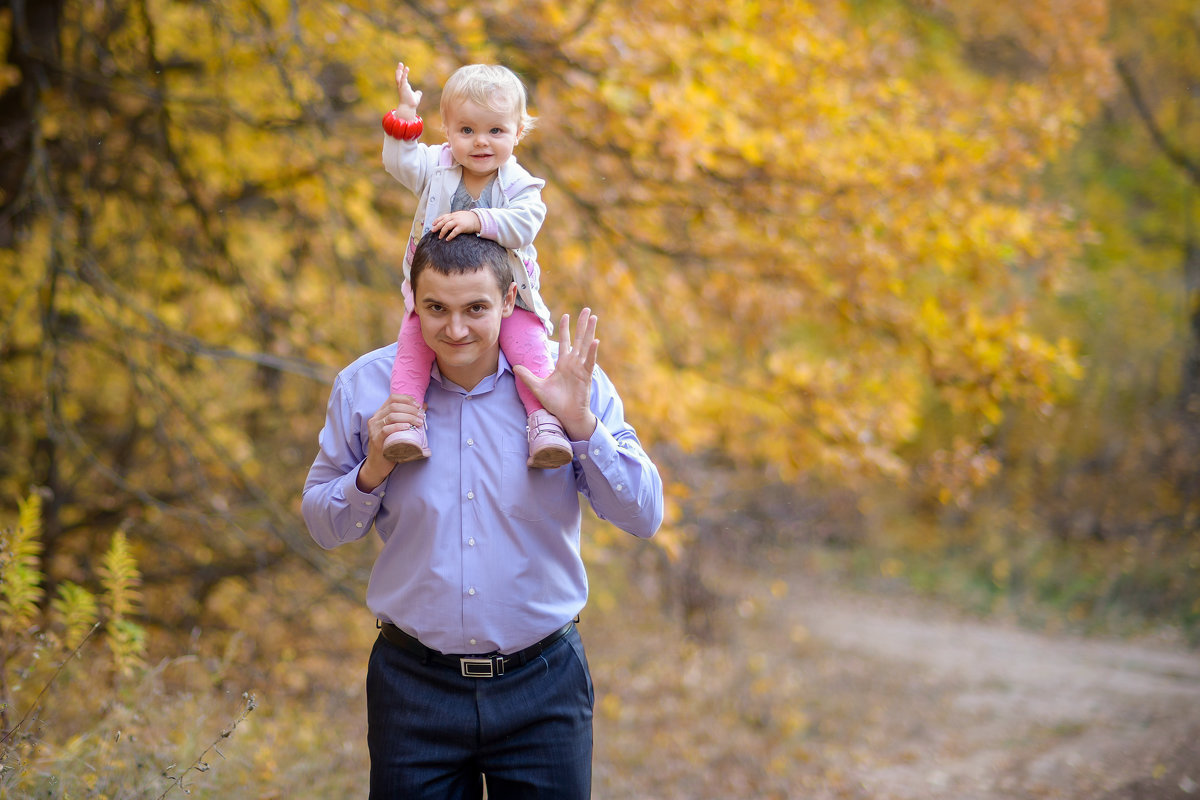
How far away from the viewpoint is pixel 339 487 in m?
2.10

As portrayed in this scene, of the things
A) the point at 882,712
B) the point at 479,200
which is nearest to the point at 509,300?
the point at 479,200

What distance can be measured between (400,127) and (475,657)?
3.92 ft

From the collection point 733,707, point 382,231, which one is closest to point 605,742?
point 733,707

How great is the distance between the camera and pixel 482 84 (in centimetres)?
206

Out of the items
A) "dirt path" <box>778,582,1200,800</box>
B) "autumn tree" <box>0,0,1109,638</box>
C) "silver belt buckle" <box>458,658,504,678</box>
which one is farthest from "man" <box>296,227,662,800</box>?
"dirt path" <box>778,582,1200,800</box>

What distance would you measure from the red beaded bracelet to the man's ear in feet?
1.30

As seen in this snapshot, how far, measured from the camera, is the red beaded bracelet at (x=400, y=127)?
2.12 metres

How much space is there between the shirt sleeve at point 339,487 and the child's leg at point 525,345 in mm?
374

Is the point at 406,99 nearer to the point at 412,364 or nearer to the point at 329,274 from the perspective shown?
the point at 412,364

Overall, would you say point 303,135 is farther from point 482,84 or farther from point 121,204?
point 482,84

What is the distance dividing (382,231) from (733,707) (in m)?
4.11

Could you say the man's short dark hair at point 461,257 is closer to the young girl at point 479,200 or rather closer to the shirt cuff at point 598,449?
the young girl at point 479,200

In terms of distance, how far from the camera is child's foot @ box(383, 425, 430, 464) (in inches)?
76.9

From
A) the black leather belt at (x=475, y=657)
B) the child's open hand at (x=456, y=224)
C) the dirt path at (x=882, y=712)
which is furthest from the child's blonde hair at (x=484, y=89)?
the dirt path at (x=882, y=712)
